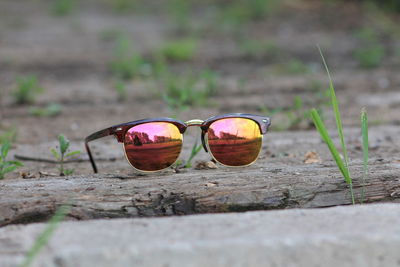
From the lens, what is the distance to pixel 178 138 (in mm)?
2242

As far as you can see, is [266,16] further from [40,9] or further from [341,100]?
[341,100]

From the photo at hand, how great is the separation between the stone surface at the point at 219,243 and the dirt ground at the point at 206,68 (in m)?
0.72

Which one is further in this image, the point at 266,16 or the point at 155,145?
the point at 266,16

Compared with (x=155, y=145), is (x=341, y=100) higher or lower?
higher

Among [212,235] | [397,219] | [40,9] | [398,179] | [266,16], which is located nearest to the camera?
[212,235]

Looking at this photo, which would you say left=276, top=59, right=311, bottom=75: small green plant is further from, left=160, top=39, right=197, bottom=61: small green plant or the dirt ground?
left=160, top=39, right=197, bottom=61: small green plant

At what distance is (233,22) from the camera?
27.1 feet

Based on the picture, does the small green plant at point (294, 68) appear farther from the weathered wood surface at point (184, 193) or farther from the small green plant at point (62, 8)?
the small green plant at point (62, 8)

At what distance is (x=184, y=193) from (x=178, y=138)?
0.37 m

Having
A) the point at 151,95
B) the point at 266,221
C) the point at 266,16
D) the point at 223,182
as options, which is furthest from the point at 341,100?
the point at 266,16

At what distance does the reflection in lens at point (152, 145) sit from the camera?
2.18m

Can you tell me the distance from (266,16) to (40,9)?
361 centimetres

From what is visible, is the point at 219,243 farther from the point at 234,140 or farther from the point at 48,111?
the point at 48,111

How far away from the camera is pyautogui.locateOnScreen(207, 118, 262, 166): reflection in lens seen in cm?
228
